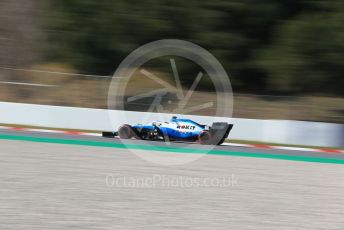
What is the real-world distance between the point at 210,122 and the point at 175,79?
6602 mm

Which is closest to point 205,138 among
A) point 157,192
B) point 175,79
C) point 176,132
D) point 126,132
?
point 176,132

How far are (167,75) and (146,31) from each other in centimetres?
190

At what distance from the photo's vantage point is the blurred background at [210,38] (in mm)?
18922

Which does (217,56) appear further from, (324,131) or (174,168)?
(174,168)

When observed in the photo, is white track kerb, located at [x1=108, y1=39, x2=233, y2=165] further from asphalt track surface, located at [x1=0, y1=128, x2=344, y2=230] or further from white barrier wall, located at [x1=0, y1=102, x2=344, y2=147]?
asphalt track surface, located at [x1=0, y1=128, x2=344, y2=230]

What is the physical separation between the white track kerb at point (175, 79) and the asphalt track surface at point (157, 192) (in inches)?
59.8

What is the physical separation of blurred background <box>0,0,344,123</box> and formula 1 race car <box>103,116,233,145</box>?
21.3 ft

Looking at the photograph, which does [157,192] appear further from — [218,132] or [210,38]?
[210,38]

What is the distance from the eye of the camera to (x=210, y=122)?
1316cm

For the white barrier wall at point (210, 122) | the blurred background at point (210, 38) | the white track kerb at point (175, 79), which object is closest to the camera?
the white barrier wall at point (210, 122)

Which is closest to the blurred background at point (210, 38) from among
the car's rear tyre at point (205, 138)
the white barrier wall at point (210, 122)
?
the white barrier wall at point (210, 122)

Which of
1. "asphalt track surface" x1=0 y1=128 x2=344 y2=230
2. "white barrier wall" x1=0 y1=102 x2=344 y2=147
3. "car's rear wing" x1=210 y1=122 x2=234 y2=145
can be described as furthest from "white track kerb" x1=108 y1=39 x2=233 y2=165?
"asphalt track surface" x1=0 y1=128 x2=344 y2=230

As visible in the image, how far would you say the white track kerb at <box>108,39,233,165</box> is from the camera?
44.9 ft

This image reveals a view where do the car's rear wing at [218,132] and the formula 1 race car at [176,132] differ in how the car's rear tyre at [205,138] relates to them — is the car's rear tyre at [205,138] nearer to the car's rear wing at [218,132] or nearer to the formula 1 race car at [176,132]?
the formula 1 race car at [176,132]
